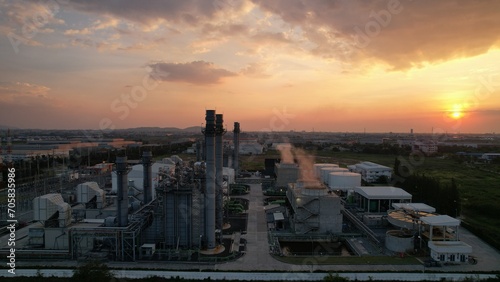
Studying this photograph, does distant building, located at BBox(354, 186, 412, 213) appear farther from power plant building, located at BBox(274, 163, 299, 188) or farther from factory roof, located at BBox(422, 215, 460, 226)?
power plant building, located at BBox(274, 163, 299, 188)

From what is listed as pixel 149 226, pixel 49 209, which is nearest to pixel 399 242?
pixel 149 226

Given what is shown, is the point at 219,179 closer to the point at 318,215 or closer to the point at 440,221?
the point at 318,215

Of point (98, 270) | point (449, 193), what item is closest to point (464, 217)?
point (449, 193)

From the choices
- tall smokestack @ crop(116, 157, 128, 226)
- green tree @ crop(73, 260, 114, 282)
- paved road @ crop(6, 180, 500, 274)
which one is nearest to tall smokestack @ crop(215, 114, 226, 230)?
paved road @ crop(6, 180, 500, 274)

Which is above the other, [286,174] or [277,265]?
[286,174]

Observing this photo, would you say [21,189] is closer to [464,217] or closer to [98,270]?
[98,270]

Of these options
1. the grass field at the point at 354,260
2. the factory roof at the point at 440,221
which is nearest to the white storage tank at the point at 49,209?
the grass field at the point at 354,260
